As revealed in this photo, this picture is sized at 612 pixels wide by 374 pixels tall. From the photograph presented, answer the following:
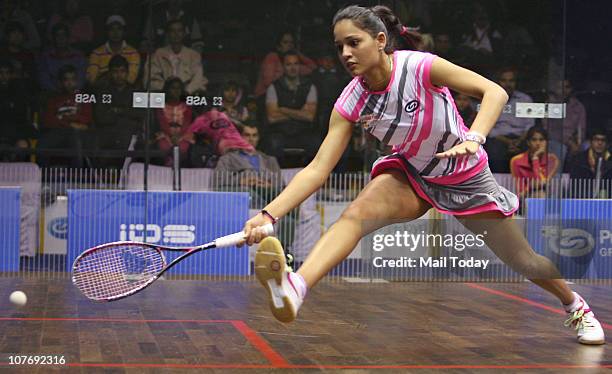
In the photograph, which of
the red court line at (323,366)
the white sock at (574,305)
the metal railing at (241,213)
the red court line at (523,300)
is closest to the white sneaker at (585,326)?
the white sock at (574,305)

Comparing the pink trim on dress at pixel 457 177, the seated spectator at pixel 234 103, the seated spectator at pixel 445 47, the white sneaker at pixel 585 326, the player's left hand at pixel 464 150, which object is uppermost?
the seated spectator at pixel 445 47

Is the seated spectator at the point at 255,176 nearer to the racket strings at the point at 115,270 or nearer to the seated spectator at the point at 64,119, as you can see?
the seated spectator at the point at 64,119

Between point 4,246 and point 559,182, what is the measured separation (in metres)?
3.85

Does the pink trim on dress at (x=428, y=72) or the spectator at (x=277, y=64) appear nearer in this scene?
the pink trim on dress at (x=428, y=72)

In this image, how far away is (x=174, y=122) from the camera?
25.2 feet

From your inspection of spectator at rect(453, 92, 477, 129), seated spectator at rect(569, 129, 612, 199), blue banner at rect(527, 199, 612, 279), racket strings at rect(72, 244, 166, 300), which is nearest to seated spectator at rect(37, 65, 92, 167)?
spectator at rect(453, 92, 477, 129)

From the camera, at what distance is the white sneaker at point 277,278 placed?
11.2 feet

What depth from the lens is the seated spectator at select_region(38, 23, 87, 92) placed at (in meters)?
7.57

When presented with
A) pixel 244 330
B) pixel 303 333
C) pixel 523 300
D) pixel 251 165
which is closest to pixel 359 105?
pixel 303 333

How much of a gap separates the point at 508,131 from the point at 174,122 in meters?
2.36

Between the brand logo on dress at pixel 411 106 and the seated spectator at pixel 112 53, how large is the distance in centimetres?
407

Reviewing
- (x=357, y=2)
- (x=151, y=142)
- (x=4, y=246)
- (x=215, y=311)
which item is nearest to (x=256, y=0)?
(x=357, y=2)

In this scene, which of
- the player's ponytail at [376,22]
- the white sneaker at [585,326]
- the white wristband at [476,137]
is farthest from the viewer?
the white sneaker at [585,326]

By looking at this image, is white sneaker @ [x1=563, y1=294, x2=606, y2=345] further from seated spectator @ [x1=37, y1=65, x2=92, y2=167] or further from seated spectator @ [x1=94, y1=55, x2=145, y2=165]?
seated spectator @ [x1=37, y1=65, x2=92, y2=167]
